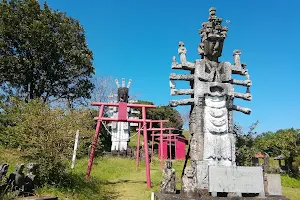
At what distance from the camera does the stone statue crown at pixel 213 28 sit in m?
7.42

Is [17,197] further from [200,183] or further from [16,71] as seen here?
[16,71]

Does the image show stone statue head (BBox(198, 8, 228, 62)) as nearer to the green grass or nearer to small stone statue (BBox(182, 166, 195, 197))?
small stone statue (BBox(182, 166, 195, 197))

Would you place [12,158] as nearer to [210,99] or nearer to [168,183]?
[168,183]

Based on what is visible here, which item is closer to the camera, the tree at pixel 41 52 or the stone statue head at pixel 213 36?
the stone statue head at pixel 213 36

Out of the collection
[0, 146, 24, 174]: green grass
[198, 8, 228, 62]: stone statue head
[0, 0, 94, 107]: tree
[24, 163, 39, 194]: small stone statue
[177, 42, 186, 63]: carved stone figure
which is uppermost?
[0, 0, 94, 107]: tree

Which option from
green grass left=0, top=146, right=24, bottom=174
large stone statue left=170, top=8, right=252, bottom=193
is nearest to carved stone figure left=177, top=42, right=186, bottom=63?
large stone statue left=170, top=8, right=252, bottom=193

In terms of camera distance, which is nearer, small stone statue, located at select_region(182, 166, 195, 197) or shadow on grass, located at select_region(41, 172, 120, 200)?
small stone statue, located at select_region(182, 166, 195, 197)

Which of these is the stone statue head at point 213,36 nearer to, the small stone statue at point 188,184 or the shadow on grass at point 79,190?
the small stone statue at point 188,184

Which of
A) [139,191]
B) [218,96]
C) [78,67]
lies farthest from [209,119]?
[78,67]

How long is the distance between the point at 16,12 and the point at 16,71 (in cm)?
425

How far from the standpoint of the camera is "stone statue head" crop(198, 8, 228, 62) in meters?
7.44

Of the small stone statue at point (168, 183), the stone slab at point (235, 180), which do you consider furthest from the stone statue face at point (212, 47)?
the small stone statue at point (168, 183)

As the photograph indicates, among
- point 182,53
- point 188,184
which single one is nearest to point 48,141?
point 188,184

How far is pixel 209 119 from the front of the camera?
704 cm
